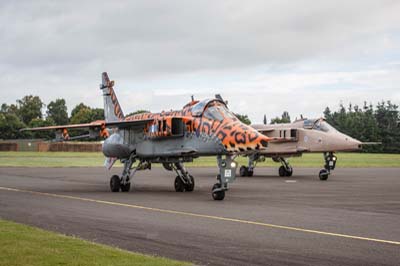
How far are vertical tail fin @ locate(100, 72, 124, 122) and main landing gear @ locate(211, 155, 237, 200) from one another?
9.43m

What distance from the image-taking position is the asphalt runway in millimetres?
9992

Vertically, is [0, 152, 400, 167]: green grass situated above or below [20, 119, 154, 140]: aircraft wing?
below

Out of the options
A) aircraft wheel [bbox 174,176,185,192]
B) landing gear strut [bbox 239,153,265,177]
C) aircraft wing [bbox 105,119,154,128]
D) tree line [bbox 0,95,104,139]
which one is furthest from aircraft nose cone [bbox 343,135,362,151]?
tree line [bbox 0,95,104,139]

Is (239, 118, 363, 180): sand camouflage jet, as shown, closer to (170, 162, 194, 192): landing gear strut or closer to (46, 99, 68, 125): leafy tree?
(170, 162, 194, 192): landing gear strut

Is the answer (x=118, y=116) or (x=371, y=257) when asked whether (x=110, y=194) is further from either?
(x=371, y=257)

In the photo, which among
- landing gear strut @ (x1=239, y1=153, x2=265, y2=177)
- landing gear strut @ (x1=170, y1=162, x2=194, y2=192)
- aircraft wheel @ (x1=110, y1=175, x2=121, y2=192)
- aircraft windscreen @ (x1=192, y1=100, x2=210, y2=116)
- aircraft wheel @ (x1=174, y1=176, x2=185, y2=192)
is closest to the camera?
aircraft windscreen @ (x1=192, y1=100, x2=210, y2=116)

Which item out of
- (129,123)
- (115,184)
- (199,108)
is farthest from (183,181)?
(199,108)

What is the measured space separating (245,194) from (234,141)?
393 cm

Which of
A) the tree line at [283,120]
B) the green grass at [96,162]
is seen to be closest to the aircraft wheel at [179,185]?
the green grass at [96,162]

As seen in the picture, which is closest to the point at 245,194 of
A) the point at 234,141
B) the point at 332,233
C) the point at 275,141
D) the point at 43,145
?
the point at 234,141

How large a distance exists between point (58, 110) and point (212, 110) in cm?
17747

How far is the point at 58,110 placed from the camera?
19250 cm

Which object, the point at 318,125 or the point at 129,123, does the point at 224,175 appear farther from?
the point at 318,125

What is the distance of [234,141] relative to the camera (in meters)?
19.5
